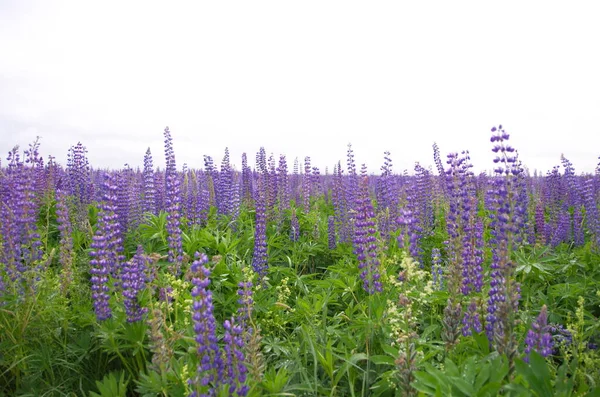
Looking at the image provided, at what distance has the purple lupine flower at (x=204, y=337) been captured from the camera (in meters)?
2.55

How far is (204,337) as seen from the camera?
261 cm

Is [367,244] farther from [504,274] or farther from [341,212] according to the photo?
[341,212]

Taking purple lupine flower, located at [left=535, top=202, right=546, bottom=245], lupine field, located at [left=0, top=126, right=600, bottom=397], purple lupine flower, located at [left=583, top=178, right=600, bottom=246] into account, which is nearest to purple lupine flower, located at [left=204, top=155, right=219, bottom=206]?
lupine field, located at [left=0, top=126, right=600, bottom=397]

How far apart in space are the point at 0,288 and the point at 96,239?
1.29 m

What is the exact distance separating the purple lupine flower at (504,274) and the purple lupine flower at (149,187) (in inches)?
256

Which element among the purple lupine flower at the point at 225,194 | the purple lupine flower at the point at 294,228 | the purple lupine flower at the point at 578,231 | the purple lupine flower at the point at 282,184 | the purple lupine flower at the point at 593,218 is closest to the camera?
the purple lupine flower at the point at 593,218

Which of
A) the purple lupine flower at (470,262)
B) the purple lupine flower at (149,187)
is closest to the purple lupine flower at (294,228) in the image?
the purple lupine flower at (149,187)

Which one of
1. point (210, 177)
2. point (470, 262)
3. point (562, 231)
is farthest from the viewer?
point (210, 177)

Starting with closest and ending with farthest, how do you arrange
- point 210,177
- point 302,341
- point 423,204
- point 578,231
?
point 302,341 → point 578,231 → point 423,204 → point 210,177

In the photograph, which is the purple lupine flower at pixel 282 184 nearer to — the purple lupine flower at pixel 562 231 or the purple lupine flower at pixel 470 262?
the purple lupine flower at pixel 562 231

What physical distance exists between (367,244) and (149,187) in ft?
17.5

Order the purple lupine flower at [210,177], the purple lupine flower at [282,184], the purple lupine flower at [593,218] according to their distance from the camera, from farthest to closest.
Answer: the purple lupine flower at [210,177], the purple lupine flower at [282,184], the purple lupine flower at [593,218]

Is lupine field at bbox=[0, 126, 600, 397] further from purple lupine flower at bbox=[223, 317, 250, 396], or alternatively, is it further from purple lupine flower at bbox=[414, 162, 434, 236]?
purple lupine flower at bbox=[414, 162, 434, 236]

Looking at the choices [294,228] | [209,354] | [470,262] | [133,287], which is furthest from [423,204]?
[209,354]
